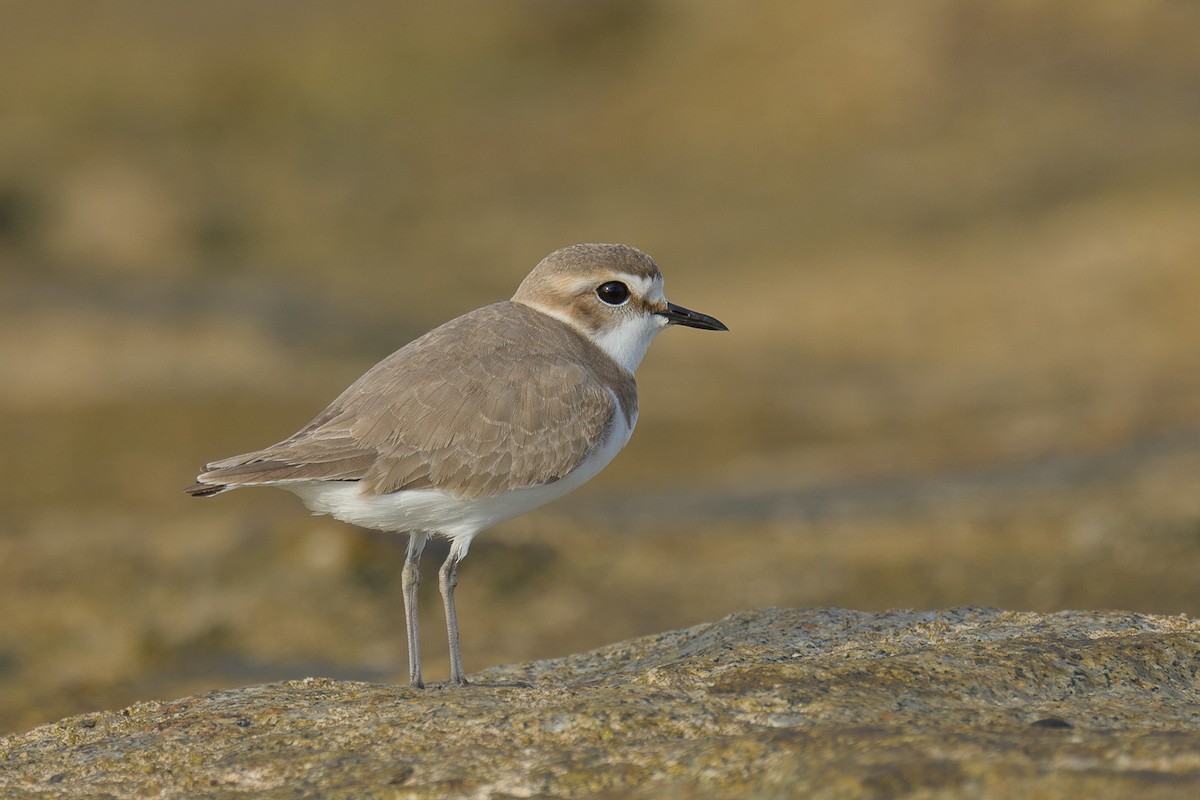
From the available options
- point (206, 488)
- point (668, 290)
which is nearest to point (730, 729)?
point (206, 488)

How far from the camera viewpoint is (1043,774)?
5648 mm

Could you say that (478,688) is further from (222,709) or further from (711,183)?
(711,183)

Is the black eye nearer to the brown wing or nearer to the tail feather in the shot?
the brown wing

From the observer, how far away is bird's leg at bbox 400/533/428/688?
29.2 feet

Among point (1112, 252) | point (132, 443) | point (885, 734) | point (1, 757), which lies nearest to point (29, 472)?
point (132, 443)

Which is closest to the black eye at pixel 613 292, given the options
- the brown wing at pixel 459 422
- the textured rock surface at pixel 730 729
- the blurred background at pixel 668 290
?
the brown wing at pixel 459 422

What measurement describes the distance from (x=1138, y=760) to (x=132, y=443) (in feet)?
62.8

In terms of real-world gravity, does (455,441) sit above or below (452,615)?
above

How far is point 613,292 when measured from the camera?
33.4ft

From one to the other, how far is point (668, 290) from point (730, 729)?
24.3 meters

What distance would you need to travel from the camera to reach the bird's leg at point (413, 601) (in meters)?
8.91

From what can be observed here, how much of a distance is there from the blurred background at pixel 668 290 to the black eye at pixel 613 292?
423cm

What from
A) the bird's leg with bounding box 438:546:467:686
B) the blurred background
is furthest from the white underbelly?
the blurred background

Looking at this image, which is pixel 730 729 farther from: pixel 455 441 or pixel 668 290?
pixel 668 290
